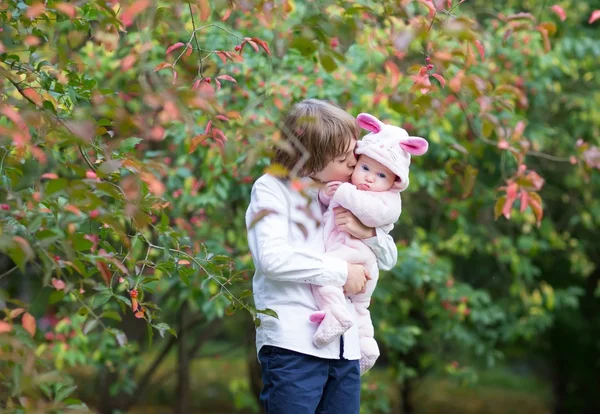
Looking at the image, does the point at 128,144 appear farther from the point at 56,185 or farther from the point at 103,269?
the point at 56,185

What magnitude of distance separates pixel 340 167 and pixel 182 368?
399 centimetres

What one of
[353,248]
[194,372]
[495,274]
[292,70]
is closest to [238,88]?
[292,70]

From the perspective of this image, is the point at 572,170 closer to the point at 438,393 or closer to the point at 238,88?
the point at 238,88

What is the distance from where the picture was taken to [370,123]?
8.45ft

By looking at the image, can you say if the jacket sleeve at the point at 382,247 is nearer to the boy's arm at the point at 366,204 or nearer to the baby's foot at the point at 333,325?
the boy's arm at the point at 366,204

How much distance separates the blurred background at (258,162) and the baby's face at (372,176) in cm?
25

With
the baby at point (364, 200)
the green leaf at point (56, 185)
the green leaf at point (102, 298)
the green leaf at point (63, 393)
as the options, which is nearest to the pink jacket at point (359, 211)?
the baby at point (364, 200)

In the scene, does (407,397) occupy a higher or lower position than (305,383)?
lower

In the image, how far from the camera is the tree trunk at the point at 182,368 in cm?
556

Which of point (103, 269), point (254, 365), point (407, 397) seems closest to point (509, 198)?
point (103, 269)

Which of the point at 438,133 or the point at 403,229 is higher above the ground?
the point at 438,133

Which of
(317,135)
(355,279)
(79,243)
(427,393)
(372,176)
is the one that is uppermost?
(79,243)

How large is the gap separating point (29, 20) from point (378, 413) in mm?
6300

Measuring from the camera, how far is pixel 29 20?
7.82 feet
